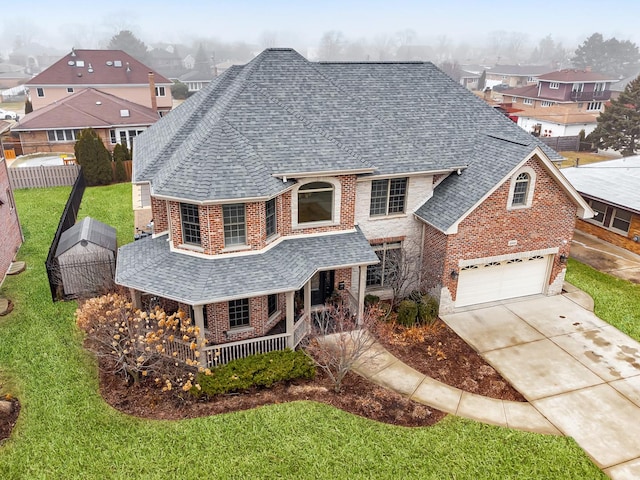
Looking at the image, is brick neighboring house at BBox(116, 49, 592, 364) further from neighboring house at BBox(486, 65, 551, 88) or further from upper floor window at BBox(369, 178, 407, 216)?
neighboring house at BBox(486, 65, 551, 88)

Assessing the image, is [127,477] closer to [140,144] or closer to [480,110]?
[140,144]

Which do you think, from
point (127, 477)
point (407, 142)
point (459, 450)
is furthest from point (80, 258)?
point (459, 450)

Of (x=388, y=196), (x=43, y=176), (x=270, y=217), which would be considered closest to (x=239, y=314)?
(x=270, y=217)

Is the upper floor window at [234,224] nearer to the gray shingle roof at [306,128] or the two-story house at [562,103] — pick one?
the gray shingle roof at [306,128]

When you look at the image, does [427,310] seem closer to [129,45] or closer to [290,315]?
[290,315]

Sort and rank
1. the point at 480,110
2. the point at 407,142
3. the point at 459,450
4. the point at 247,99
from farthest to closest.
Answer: the point at 480,110 → the point at 407,142 → the point at 247,99 → the point at 459,450

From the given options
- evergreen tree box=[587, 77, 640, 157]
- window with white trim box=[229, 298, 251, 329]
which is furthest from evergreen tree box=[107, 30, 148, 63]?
window with white trim box=[229, 298, 251, 329]
